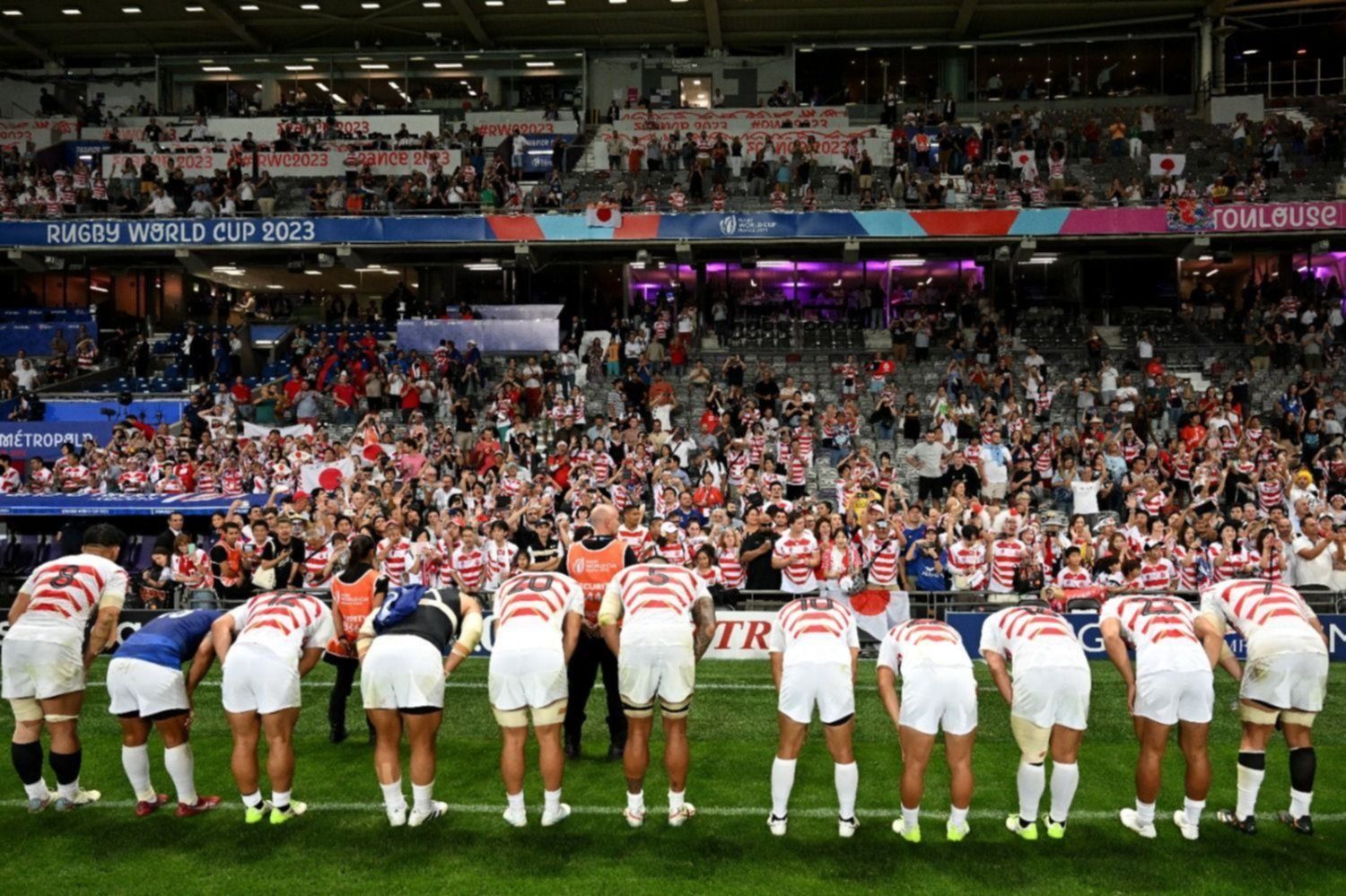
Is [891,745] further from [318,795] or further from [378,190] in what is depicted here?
[378,190]

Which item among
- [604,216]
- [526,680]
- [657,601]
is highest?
[604,216]

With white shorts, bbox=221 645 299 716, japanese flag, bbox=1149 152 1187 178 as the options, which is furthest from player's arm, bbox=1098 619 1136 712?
japanese flag, bbox=1149 152 1187 178

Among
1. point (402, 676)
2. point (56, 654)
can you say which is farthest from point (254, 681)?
point (56, 654)

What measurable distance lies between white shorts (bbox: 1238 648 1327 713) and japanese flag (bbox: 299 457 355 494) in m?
15.1

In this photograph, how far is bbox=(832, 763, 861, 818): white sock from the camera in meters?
7.74

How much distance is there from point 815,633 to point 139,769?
190 inches

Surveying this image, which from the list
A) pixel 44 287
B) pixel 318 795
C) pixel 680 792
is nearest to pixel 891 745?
pixel 680 792

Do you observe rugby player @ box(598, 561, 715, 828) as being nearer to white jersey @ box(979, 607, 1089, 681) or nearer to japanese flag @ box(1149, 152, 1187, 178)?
white jersey @ box(979, 607, 1089, 681)

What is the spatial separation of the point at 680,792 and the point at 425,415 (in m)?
17.3

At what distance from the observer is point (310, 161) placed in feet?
109

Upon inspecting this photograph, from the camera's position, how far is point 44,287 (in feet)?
113

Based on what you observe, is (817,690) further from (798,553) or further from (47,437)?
(47,437)

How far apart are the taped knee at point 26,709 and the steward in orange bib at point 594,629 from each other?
151 inches

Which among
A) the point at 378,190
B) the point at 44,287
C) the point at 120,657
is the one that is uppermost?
the point at 378,190
